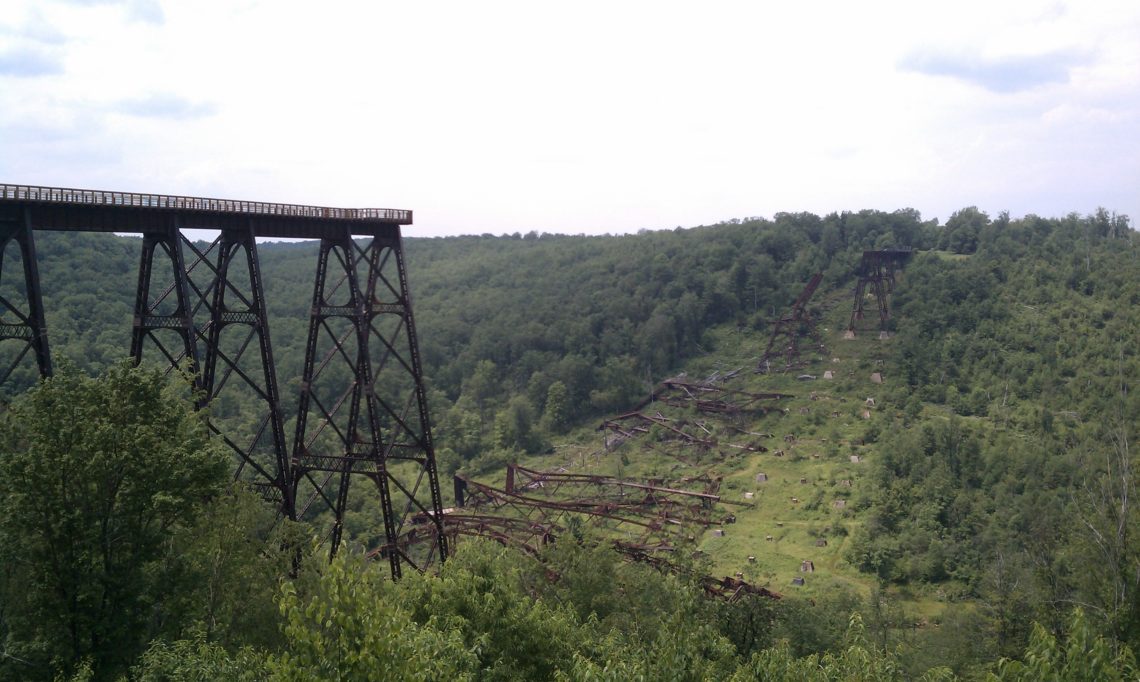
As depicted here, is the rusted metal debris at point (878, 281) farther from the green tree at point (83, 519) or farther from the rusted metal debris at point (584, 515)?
the green tree at point (83, 519)

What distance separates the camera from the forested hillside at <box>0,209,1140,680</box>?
9.88m

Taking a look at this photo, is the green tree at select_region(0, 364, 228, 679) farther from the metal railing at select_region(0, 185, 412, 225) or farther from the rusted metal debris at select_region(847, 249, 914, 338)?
the rusted metal debris at select_region(847, 249, 914, 338)

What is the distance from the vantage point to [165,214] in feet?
52.7

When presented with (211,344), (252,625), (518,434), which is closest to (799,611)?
(252,625)

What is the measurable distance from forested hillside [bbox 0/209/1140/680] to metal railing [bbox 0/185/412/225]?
520 cm

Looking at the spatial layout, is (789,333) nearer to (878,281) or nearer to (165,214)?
(878,281)

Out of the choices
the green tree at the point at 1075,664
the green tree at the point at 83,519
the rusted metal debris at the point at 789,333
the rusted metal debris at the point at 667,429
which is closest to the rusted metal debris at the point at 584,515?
the rusted metal debris at the point at 667,429

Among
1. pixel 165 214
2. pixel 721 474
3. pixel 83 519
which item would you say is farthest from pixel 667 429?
pixel 83 519

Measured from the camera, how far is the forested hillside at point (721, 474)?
389 inches

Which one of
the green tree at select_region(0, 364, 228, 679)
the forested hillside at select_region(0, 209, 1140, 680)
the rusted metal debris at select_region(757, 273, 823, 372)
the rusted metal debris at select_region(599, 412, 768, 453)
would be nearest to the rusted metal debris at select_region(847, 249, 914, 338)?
the forested hillside at select_region(0, 209, 1140, 680)

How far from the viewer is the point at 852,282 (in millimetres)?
60625

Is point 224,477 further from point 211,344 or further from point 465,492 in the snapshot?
point 465,492

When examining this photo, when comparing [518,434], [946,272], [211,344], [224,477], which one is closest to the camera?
[224,477]

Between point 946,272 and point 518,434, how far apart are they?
2977cm
